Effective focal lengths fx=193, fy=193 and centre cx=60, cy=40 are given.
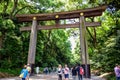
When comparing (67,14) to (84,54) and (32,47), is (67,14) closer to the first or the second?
(84,54)

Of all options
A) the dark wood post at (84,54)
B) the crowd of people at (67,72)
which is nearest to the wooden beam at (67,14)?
the dark wood post at (84,54)

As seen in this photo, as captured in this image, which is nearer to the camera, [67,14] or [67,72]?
[67,72]

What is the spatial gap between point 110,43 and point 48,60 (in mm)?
24471

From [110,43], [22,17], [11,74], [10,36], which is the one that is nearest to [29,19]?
[22,17]

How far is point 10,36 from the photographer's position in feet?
83.8

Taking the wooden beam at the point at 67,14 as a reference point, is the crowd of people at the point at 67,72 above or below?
below

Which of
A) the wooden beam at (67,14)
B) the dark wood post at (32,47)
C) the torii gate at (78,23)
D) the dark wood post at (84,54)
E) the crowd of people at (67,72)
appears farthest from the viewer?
the dark wood post at (32,47)

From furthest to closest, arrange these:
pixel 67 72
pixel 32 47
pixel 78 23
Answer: pixel 32 47 < pixel 78 23 < pixel 67 72

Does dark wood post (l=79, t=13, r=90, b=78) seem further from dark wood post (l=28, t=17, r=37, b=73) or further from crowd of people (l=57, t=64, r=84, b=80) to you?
dark wood post (l=28, t=17, r=37, b=73)

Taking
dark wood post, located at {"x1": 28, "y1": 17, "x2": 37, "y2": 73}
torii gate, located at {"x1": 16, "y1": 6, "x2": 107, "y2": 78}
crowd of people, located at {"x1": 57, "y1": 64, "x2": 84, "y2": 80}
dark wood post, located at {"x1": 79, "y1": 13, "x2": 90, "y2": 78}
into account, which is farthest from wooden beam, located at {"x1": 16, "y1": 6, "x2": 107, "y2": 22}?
crowd of people, located at {"x1": 57, "y1": 64, "x2": 84, "y2": 80}

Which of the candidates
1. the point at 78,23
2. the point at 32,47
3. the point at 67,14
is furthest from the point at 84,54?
the point at 32,47

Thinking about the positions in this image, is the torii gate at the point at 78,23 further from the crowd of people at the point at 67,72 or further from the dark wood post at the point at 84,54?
the crowd of people at the point at 67,72

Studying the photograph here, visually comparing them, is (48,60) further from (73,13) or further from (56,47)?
(73,13)

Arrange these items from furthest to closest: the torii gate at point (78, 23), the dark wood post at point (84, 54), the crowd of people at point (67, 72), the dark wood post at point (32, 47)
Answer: the dark wood post at point (32, 47)
the torii gate at point (78, 23)
the dark wood post at point (84, 54)
the crowd of people at point (67, 72)
